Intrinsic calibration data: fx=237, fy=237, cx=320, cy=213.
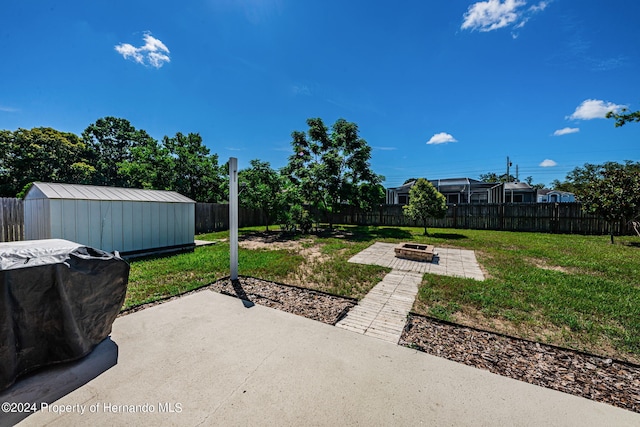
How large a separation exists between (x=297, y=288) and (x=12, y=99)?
13.4 meters

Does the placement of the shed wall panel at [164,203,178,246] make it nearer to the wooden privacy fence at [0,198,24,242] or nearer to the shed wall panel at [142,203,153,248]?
the shed wall panel at [142,203,153,248]

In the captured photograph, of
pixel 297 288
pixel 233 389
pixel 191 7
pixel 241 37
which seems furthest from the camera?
pixel 241 37

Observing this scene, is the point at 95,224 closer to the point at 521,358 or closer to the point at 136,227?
the point at 136,227

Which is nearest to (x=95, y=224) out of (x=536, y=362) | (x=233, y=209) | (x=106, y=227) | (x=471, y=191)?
(x=106, y=227)

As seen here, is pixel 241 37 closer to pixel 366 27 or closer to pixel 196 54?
pixel 196 54

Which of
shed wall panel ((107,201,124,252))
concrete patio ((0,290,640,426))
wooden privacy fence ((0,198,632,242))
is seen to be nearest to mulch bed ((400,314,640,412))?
concrete patio ((0,290,640,426))

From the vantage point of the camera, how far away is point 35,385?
1916 mm

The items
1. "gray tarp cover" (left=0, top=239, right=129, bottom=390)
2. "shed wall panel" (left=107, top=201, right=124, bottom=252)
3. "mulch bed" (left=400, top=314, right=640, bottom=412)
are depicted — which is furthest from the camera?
"shed wall panel" (left=107, top=201, right=124, bottom=252)

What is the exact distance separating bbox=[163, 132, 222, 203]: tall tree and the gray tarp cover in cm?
1342

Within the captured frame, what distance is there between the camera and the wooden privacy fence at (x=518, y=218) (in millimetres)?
11109

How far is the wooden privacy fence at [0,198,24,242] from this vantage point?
7.07m

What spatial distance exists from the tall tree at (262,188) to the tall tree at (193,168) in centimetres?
393

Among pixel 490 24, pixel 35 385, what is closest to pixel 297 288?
pixel 35 385

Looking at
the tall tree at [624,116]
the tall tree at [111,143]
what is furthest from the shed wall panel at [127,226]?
the tall tree at [111,143]
